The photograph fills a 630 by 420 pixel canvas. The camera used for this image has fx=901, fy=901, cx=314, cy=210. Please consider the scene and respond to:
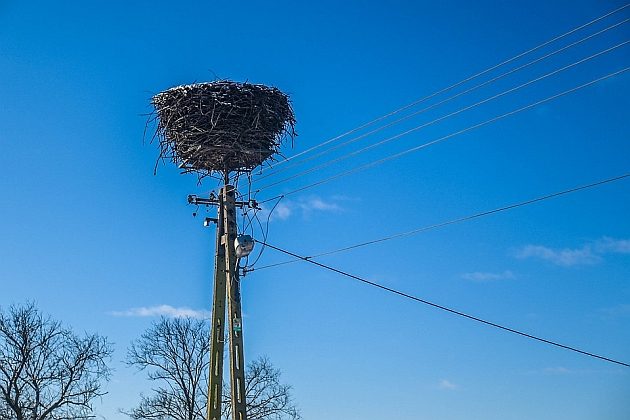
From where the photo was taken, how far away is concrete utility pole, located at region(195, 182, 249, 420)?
12.8m

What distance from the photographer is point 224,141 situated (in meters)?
13.5

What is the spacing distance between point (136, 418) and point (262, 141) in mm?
17955

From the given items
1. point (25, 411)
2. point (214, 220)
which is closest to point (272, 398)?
point (25, 411)

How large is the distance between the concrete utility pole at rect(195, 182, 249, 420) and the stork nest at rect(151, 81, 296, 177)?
558 mm

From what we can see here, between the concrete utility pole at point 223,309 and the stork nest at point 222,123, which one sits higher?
the stork nest at point 222,123

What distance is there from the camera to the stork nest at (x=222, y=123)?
13438 mm

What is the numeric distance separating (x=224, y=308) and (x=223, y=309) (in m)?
0.03

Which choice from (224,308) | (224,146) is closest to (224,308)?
(224,308)

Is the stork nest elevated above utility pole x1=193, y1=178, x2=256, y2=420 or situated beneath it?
elevated above

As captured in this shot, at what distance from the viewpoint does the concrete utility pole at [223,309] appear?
12.8m

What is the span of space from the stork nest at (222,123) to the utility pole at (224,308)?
1.64 ft

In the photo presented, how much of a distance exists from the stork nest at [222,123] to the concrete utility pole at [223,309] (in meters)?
0.56

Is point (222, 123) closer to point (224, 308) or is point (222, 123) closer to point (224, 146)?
point (224, 146)

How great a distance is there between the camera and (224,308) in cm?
1364
